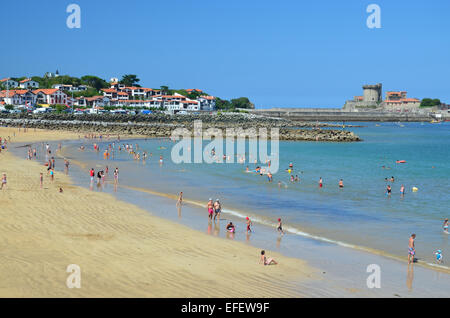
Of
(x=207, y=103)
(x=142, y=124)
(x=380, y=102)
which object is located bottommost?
(x=142, y=124)

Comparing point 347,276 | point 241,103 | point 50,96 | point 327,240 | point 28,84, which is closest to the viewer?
point 347,276

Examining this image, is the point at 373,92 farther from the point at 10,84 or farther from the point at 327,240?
the point at 327,240

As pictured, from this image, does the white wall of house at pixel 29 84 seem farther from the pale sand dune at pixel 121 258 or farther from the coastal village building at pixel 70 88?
the pale sand dune at pixel 121 258

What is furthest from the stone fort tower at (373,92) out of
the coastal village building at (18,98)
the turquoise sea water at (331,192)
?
the turquoise sea water at (331,192)

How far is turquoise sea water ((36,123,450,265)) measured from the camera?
1808cm

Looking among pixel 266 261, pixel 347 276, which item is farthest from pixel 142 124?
pixel 347 276

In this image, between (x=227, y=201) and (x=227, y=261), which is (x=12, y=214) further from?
(x=227, y=201)

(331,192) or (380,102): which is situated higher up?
(380,102)

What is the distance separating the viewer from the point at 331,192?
27.7 metres

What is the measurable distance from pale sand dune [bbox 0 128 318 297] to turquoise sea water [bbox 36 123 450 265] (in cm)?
456

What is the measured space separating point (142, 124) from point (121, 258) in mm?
78820

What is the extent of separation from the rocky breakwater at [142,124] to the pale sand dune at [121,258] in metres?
55.6
